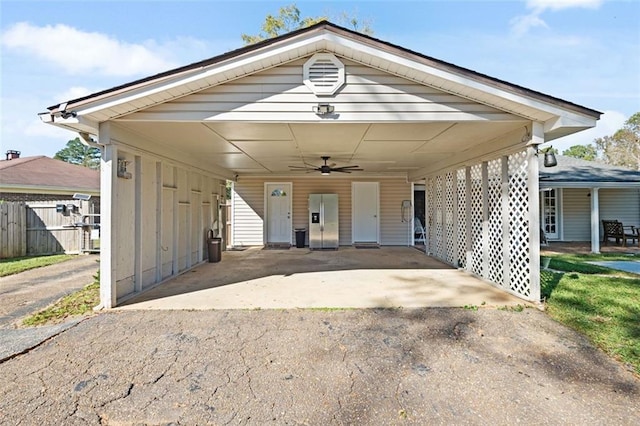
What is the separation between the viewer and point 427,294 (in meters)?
4.60

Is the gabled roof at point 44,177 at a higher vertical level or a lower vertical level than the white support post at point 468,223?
higher

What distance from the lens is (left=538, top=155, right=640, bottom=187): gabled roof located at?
9.40 meters

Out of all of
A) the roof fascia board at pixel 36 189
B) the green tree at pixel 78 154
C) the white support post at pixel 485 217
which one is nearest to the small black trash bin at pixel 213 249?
the white support post at pixel 485 217

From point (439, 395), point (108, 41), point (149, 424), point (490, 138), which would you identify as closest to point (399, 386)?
point (439, 395)

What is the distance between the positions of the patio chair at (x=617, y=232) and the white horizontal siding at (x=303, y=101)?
1008cm

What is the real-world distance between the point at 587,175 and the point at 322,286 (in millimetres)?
10752

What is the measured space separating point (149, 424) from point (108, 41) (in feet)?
31.7

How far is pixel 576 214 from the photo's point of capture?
1119 centimetres

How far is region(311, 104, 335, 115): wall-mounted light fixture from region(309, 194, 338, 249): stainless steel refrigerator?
20.1 feet

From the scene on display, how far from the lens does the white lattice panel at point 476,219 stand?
18.9ft

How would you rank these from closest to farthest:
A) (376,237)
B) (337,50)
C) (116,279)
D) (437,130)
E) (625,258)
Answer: (337,50)
(116,279)
(437,130)
(625,258)
(376,237)

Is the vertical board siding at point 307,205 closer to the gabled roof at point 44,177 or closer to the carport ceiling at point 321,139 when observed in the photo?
the carport ceiling at point 321,139

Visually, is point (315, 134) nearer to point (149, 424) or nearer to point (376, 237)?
point (149, 424)

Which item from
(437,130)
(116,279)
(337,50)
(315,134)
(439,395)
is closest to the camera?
(439,395)
